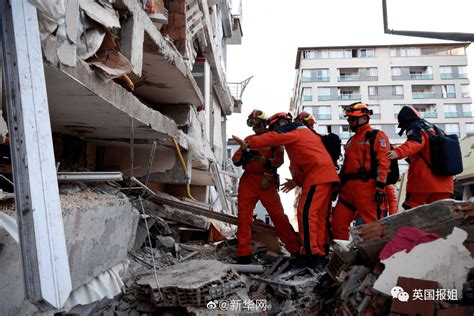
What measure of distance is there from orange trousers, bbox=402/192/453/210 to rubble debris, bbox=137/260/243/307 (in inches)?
105

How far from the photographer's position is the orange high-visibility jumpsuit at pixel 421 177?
16.7ft

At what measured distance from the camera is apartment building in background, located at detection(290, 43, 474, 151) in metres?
47.7

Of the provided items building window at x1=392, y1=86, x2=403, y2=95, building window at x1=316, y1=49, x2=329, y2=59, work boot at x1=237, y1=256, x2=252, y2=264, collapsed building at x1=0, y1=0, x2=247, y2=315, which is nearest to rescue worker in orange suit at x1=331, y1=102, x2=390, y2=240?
work boot at x1=237, y1=256, x2=252, y2=264

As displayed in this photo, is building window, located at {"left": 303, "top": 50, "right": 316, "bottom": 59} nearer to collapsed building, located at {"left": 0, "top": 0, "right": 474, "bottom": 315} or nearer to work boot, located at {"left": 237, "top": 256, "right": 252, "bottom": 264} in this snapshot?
collapsed building, located at {"left": 0, "top": 0, "right": 474, "bottom": 315}

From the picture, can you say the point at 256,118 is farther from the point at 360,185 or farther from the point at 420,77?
the point at 420,77

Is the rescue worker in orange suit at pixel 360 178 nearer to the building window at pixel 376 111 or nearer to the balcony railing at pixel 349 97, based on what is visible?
the building window at pixel 376 111

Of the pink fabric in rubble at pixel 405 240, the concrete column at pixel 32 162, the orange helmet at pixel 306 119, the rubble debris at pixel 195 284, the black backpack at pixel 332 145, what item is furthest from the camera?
the orange helmet at pixel 306 119

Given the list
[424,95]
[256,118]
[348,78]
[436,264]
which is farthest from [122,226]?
[424,95]

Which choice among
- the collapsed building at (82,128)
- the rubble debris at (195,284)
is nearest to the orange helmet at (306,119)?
the collapsed building at (82,128)

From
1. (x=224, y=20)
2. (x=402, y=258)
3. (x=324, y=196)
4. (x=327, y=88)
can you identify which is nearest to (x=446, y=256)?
(x=402, y=258)

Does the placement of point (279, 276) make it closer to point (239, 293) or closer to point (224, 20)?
point (239, 293)

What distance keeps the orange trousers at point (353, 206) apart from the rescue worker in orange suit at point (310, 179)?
21 cm

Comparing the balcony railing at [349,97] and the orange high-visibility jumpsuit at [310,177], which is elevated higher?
the balcony railing at [349,97]

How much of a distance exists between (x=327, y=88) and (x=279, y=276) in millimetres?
47004
